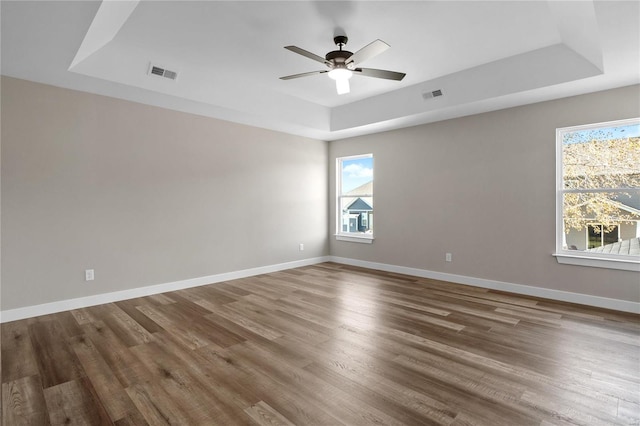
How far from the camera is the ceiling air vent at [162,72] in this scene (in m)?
3.73

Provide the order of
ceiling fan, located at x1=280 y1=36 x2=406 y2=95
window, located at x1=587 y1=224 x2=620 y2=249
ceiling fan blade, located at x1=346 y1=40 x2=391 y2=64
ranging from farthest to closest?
window, located at x1=587 y1=224 x2=620 y2=249, ceiling fan, located at x1=280 y1=36 x2=406 y2=95, ceiling fan blade, located at x1=346 y1=40 x2=391 y2=64

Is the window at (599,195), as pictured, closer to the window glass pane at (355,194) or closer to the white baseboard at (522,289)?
the white baseboard at (522,289)

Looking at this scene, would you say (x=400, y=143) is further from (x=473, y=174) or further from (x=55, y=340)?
(x=55, y=340)

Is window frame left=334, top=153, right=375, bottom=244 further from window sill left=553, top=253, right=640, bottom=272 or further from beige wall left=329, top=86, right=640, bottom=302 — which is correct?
window sill left=553, top=253, right=640, bottom=272

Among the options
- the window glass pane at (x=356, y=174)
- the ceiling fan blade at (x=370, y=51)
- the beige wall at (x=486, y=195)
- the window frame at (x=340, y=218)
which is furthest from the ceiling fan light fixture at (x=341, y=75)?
the window glass pane at (x=356, y=174)

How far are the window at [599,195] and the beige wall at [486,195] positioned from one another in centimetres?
12

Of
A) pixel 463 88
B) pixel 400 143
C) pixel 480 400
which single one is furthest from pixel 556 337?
pixel 400 143

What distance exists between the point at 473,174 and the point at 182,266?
14.6 ft

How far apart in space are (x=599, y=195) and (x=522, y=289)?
1.46 metres

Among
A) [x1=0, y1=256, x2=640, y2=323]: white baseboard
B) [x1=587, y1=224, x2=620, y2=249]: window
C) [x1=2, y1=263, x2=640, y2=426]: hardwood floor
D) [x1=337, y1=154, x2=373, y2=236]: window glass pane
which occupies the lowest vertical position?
[x1=2, y1=263, x2=640, y2=426]: hardwood floor

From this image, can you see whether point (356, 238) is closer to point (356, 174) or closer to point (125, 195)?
point (356, 174)

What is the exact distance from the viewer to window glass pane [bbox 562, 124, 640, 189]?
3.68 m

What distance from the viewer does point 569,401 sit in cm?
195

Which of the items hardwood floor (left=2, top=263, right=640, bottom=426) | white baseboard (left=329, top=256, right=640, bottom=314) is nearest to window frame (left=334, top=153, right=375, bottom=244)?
white baseboard (left=329, top=256, right=640, bottom=314)
